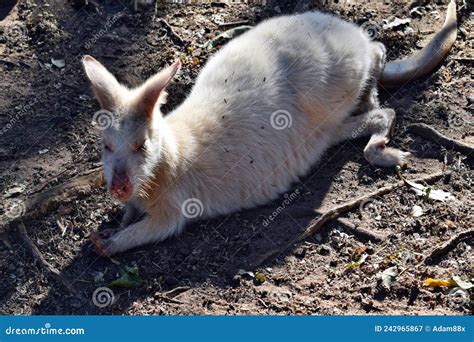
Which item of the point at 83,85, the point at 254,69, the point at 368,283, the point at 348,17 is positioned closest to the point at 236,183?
the point at 254,69

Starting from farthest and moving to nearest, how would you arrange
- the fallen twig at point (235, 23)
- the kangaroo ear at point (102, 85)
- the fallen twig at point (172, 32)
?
the fallen twig at point (235, 23) → the fallen twig at point (172, 32) → the kangaroo ear at point (102, 85)

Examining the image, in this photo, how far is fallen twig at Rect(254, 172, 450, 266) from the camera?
5.46 metres

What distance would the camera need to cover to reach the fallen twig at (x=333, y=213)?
17.9 feet

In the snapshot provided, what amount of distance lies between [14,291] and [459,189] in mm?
3219

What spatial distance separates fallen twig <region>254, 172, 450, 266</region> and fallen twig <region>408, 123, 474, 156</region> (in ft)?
1.00

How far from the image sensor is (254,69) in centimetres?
604

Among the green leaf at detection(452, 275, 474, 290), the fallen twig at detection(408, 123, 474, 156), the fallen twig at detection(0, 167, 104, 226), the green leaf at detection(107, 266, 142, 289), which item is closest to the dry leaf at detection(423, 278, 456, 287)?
the green leaf at detection(452, 275, 474, 290)

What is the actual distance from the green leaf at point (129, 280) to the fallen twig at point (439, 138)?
8.43 feet

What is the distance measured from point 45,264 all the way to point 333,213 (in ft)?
6.63

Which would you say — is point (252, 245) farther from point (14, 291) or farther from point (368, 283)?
point (14, 291)

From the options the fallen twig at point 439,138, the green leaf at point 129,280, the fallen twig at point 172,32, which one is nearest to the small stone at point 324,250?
the green leaf at point 129,280

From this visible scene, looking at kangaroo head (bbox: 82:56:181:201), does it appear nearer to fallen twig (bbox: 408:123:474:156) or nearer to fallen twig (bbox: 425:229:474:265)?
fallen twig (bbox: 425:229:474:265)

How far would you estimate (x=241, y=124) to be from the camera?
19.5 ft

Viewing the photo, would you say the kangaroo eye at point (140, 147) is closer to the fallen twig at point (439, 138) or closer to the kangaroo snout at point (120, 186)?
the kangaroo snout at point (120, 186)
